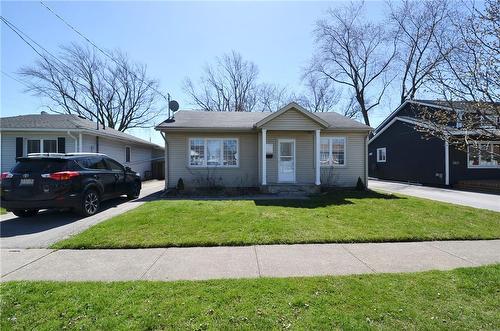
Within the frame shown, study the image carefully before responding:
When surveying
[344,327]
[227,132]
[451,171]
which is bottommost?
[344,327]

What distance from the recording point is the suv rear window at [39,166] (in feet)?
24.3

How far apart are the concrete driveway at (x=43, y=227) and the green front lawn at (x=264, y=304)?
2483mm

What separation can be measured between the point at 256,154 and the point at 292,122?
2.49 meters

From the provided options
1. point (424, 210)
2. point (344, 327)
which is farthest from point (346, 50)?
point (344, 327)

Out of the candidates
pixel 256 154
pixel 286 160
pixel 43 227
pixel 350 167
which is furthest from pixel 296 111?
pixel 43 227

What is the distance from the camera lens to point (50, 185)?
7.31m

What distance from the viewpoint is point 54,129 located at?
14.5 metres

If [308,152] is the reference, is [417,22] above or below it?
above

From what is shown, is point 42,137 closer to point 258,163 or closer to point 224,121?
point 224,121

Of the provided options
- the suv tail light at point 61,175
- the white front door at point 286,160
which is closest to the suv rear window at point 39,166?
the suv tail light at point 61,175

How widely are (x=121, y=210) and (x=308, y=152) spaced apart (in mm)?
8911

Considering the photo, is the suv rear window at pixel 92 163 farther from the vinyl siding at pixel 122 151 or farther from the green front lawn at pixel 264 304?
the vinyl siding at pixel 122 151

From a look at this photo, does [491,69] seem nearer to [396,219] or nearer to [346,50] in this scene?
[396,219]

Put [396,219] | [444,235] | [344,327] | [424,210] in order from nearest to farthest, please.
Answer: [344,327], [444,235], [396,219], [424,210]
